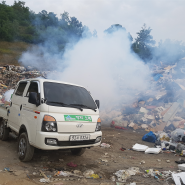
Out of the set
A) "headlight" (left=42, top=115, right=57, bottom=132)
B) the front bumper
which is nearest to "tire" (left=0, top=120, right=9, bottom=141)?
the front bumper

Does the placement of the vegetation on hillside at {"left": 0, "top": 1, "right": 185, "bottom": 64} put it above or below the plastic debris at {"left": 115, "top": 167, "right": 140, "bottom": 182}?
above

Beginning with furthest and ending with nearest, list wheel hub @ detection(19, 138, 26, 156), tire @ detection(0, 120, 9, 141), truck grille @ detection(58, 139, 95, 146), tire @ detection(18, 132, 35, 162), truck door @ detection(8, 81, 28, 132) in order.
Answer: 1. tire @ detection(0, 120, 9, 141)
2. truck door @ detection(8, 81, 28, 132)
3. wheel hub @ detection(19, 138, 26, 156)
4. tire @ detection(18, 132, 35, 162)
5. truck grille @ detection(58, 139, 95, 146)

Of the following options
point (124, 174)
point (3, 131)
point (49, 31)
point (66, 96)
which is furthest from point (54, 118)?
point (49, 31)

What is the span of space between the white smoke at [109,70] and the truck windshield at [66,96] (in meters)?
8.45

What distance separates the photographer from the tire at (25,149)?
371 cm

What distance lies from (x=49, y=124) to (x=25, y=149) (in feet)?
3.12

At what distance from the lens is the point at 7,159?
4.05m

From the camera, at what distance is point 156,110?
36.3 feet

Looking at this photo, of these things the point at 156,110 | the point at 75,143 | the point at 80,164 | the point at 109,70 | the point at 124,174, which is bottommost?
the point at 80,164

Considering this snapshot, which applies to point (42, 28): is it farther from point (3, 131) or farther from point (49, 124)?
point (49, 124)

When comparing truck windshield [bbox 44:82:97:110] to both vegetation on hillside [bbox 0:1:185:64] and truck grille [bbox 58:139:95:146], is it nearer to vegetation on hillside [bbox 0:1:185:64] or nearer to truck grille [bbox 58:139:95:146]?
truck grille [bbox 58:139:95:146]

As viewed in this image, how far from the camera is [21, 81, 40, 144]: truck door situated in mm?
3523

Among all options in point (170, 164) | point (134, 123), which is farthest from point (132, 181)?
point (134, 123)

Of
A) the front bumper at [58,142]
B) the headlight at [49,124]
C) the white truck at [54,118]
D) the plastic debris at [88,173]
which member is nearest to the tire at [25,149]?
the white truck at [54,118]
